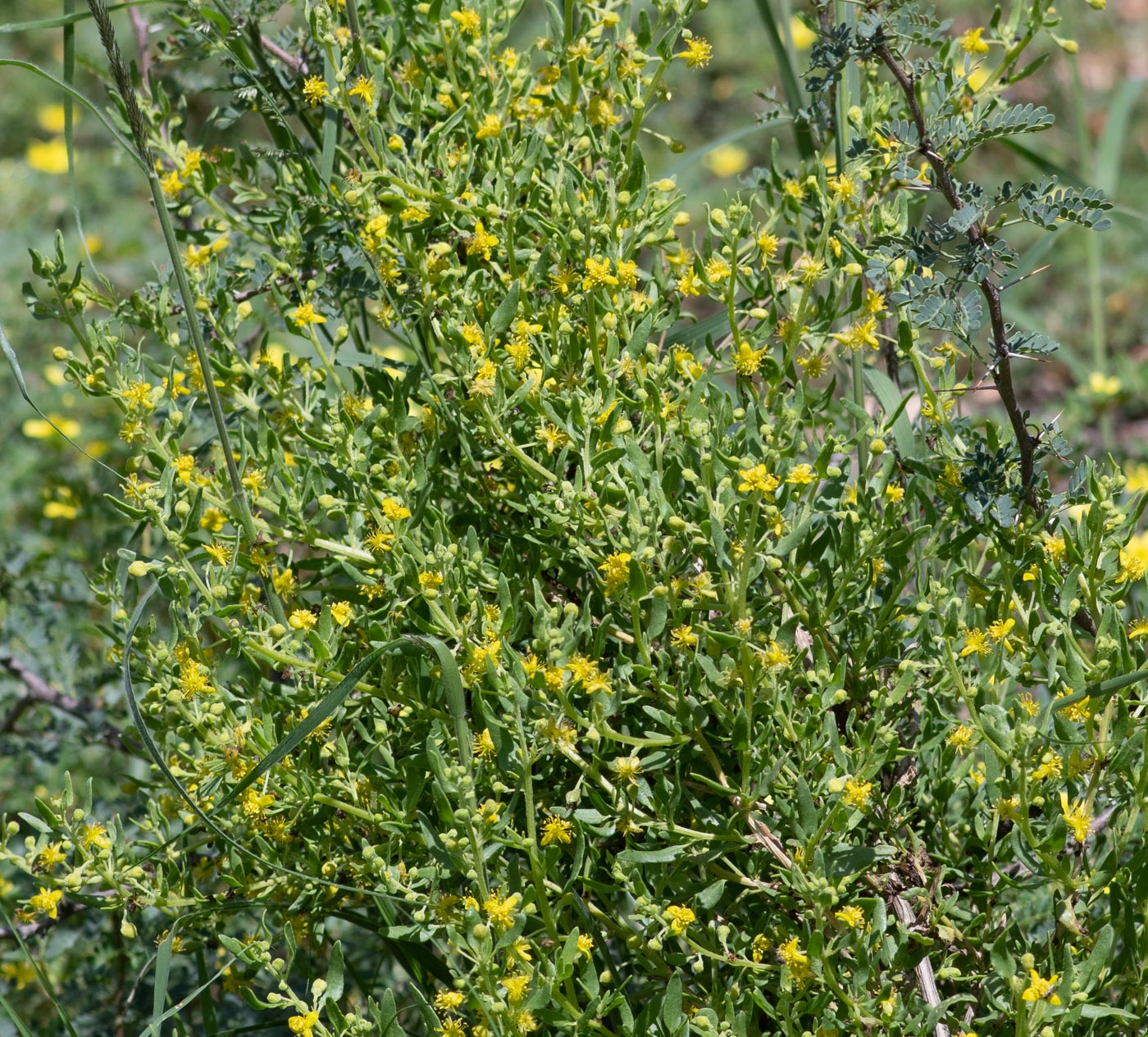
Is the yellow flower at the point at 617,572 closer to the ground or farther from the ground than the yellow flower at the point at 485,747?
farther from the ground

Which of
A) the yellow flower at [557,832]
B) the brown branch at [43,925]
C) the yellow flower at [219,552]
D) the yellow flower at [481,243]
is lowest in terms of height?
the brown branch at [43,925]

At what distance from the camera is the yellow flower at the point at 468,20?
52.3 inches

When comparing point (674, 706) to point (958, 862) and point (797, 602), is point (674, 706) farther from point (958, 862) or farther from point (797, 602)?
point (958, 862)

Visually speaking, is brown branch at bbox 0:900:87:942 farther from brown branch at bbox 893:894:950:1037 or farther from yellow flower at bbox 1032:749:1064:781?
yellow flower at bbox 1032:749:1064:781

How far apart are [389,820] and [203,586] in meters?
0.29

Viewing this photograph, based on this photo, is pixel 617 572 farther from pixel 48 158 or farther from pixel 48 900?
pixel 48 158

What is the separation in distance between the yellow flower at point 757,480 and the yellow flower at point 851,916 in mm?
388

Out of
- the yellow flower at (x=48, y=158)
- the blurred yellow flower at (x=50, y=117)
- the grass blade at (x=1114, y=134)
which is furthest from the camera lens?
the blurred yellow flower at (x=50, y=117)

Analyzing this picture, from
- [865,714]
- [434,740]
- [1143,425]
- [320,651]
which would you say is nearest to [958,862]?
[865,714]

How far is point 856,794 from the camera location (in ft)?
3.80

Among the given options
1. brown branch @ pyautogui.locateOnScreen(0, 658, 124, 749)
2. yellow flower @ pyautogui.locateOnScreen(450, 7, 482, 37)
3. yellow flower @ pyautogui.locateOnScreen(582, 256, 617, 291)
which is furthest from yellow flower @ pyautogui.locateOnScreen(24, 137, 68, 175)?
yellow flower @ pyautogui.locateOnScreen(582, 256, 617, 291)

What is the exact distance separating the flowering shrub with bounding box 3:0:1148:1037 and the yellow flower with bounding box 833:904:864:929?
0.01 metres

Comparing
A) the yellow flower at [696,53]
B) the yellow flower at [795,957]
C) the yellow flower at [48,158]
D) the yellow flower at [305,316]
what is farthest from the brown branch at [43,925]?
the yellow flower at [48,158]

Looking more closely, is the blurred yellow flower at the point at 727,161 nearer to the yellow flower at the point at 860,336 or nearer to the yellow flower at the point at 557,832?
the yellow flower at the point at 860,336
